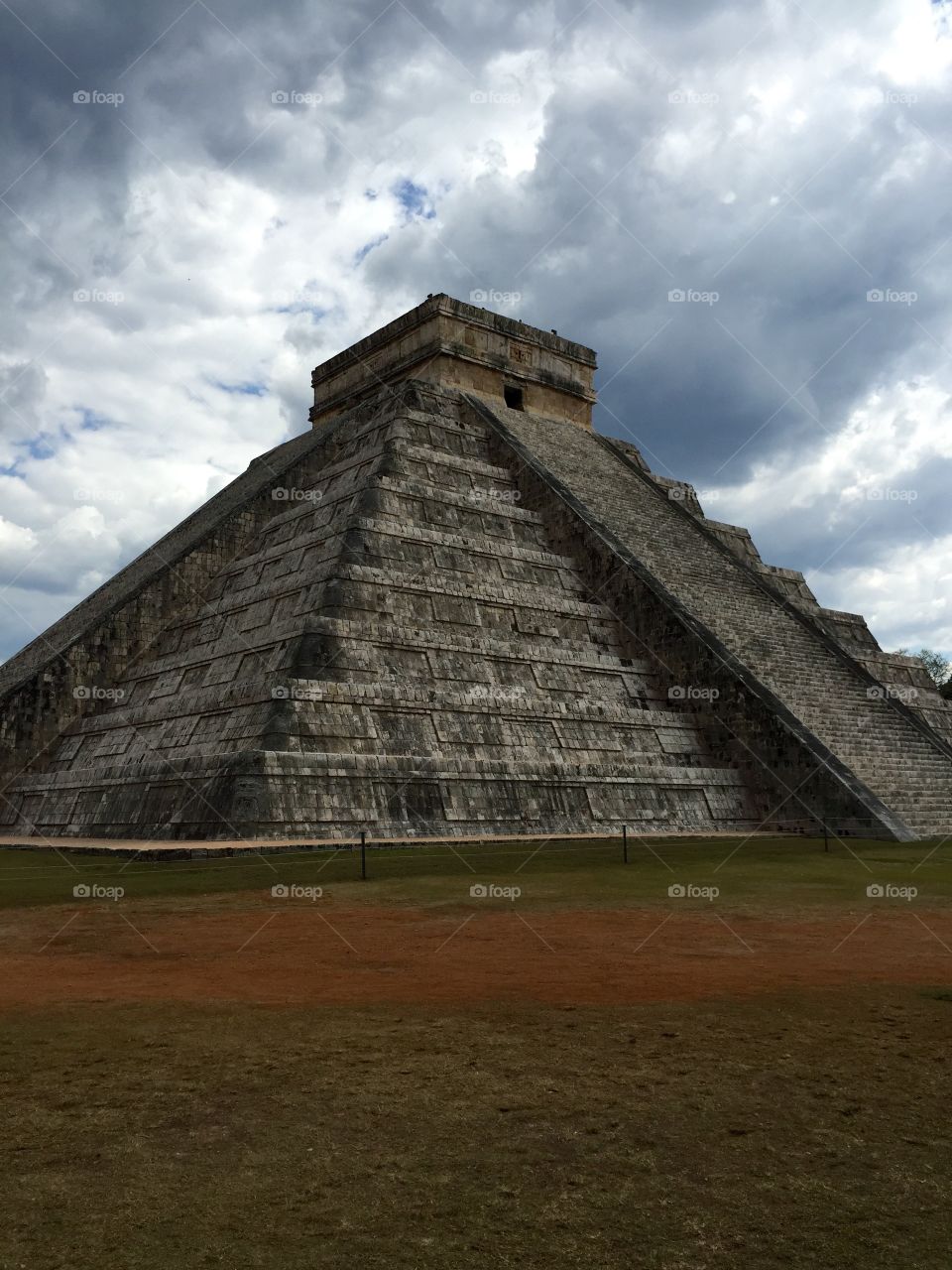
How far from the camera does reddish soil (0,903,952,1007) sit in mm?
6488

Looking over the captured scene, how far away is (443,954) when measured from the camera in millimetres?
7672

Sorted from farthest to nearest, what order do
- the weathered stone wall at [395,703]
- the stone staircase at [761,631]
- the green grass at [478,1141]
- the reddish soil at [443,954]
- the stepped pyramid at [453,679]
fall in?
the stone staircase at [761,631]
the stepped pyramid at [453,679]
the weathered stone wall at [395,703]
the reddish soil at [443,954]
the green grass at [478,1141]

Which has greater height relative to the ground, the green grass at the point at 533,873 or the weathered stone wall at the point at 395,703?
the weathered stone wall at the point at 395,703

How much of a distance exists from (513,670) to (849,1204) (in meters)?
16.2

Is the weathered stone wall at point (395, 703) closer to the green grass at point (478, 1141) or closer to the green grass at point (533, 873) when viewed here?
the green grass at point (533, 873)

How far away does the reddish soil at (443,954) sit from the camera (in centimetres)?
649

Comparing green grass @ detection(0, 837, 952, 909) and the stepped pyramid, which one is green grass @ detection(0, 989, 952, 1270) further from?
the stepped pyramid

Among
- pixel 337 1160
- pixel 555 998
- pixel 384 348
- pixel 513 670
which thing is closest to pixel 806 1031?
pixel 555 998

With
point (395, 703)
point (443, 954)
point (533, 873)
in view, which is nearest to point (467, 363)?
point (395, 703)

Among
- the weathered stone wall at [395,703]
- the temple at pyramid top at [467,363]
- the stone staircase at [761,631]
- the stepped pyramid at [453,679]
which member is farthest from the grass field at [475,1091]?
the temple at pyramid top at [467,363]

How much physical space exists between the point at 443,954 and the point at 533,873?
5.27 metres

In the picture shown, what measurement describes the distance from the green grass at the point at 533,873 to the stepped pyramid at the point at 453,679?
1620 millimetres

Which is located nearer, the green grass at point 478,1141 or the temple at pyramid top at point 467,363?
the green grass at point 478,1141

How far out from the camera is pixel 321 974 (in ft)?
23.0
